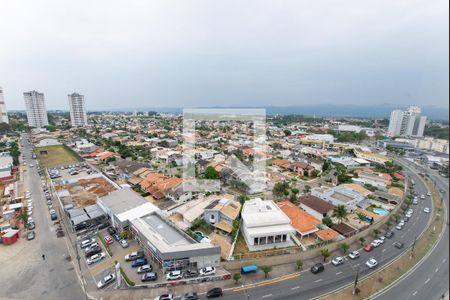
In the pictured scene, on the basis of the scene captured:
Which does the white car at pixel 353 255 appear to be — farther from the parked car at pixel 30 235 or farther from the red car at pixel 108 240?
the parked car at pixel 30 235

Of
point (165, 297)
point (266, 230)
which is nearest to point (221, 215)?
point (266, 230)

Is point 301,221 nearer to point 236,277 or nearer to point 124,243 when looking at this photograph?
point 236,277

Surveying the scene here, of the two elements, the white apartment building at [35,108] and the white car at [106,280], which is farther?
the white apartment building at [35,108]

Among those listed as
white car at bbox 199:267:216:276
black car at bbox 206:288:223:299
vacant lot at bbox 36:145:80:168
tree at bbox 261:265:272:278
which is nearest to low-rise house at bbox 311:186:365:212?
tree at bbox 261:265:272:278

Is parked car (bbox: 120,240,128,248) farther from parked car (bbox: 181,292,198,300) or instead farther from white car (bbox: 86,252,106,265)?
parked car (bbox: 181,292,198,300)

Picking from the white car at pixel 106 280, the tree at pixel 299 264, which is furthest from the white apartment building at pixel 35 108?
the tree at pixel 299 264

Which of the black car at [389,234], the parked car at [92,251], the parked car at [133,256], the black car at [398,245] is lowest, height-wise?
the black car at [398,245]

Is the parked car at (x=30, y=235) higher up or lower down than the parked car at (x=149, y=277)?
higher up
